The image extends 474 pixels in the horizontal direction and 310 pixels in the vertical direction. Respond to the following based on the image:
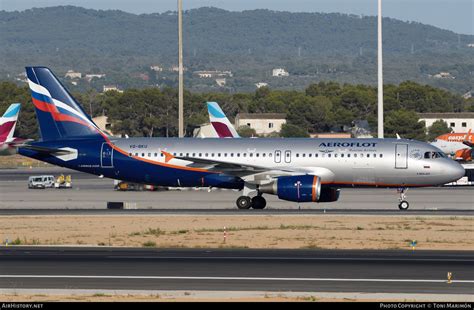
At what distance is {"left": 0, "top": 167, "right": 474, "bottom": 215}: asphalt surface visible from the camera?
56.3 m

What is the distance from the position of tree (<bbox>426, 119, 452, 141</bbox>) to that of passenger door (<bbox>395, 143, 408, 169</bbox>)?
97548mm

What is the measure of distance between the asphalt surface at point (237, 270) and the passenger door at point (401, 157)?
66.2 feet

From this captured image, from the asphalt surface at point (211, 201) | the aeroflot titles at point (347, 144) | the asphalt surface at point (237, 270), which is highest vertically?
the aeroflot titles at point (347, 144)

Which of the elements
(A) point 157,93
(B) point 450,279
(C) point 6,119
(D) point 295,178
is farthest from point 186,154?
(A) point 157,93

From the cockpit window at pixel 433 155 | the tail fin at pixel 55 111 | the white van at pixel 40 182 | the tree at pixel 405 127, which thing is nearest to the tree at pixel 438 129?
the tree at pixel 405 127

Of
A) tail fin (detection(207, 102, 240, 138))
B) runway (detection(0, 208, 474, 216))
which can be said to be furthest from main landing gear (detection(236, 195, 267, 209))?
tail fin (detection(207, 102, 240, 138))

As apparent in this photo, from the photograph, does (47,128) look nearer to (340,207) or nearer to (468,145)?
(340,207)

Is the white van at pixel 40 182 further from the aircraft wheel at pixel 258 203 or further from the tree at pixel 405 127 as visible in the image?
the tree at pixel 405 127

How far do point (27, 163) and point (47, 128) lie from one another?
80.0m

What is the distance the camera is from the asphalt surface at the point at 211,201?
56.3 meters

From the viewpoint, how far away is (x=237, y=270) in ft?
102

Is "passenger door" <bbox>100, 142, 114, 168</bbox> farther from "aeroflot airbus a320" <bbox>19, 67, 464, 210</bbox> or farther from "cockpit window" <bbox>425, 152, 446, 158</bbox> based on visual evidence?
"cockpit window" <bbox>425, 152, 446, 158</bbox>

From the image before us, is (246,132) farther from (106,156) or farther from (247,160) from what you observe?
(247,160)

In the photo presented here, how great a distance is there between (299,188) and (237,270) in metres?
23.2
